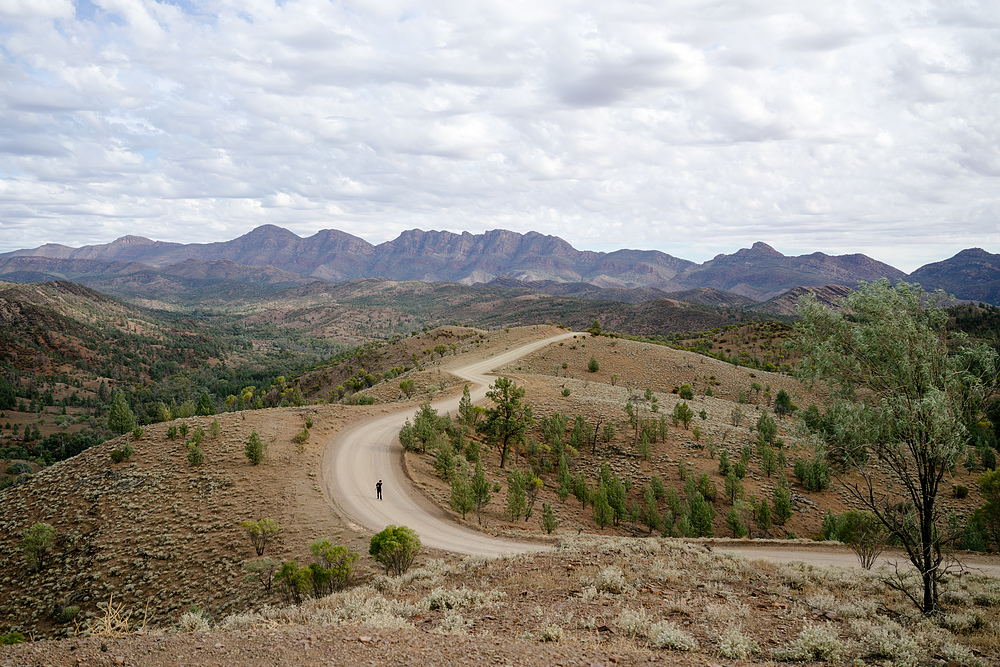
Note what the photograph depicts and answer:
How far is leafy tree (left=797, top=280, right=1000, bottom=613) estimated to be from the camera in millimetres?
9273

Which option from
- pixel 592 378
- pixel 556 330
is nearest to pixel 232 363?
pixel 556 330

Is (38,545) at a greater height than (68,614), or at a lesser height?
greater

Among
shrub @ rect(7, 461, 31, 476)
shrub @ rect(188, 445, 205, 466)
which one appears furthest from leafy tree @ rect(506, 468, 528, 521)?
shrub @ rect(7, 461, 31, 476)

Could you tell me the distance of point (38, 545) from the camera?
19.3 metres

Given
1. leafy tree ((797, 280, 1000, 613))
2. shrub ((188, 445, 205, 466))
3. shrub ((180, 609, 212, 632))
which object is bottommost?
shrub ((188, 445, 205, 466))

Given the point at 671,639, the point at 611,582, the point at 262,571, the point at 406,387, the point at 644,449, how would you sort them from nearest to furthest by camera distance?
the point at 671,639 < the point at 611,582 < the point at 262,571 < the point at 644,449 < the point at 406,387

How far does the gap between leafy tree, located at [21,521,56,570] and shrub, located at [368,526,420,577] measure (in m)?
15.7

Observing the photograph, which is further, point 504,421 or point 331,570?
point 504,421

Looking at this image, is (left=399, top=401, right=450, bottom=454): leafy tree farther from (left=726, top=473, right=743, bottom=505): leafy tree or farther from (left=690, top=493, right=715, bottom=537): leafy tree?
(left=726, top=473, right=743, bottom=505): leafy tree

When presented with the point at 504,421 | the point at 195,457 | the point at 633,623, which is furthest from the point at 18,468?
the point at 633,623

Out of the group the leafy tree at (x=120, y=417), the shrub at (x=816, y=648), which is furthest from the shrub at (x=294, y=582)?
the leafy tree at (x=120, y=417)

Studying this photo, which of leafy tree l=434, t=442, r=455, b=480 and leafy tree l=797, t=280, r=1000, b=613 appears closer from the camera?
leafy tree l=797, t=280, r=1000, b=613

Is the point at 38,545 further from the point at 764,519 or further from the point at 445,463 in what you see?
the point at 764,519

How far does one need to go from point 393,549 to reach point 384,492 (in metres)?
8.66
